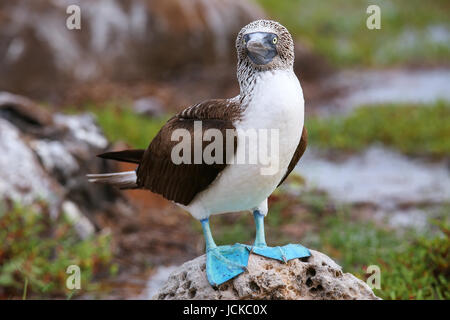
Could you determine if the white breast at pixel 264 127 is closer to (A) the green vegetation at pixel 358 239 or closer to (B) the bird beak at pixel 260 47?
(B) the bird beak at pixel 260 47

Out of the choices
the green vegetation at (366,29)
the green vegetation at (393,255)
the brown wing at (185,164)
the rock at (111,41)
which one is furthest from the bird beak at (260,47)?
the green vegetation at (366,29)

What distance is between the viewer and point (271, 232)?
4.93m

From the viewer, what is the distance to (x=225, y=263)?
8.05ft

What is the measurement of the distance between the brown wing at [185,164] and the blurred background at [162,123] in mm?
1107

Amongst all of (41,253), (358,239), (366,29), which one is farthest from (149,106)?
(366,29)

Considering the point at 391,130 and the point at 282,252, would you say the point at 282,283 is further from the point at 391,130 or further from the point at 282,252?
the point at 391,130

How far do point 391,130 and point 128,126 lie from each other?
3366 mm

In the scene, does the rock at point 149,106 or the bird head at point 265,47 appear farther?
the rock at point 149,106

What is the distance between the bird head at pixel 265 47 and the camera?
224cm

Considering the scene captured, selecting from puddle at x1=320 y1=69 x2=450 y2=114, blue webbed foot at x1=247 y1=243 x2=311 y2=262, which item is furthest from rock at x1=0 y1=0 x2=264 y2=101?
blue webbed foot at x1=247 y1=243 x2=311 y2=262

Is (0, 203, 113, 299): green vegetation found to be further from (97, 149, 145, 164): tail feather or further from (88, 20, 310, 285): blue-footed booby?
(88, 20, 310, 285): blue-footed booby

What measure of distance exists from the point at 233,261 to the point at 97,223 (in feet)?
8.54

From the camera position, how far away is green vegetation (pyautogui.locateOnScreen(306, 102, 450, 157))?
6984 millimetres

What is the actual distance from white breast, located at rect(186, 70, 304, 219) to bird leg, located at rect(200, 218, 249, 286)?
0.21 m
